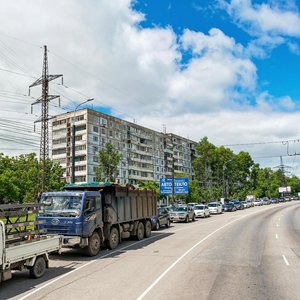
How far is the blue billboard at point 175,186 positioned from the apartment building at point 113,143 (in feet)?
82.8

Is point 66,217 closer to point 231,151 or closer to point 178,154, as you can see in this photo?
point 231,151

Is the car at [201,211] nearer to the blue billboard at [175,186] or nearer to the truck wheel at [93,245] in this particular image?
the blue billboard at [175,186]

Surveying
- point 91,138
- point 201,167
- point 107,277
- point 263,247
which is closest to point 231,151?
point 201,167

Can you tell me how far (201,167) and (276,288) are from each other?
9953 centimetres

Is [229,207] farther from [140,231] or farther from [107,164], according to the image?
[140,231]

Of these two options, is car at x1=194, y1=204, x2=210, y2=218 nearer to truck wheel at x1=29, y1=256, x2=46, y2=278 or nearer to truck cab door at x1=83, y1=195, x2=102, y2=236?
truck cab door at x1=83, y1=195, x2=102, y2=236

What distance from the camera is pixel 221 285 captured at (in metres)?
9.88

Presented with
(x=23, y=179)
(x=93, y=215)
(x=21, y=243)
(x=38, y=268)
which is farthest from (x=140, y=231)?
(x=23, y=179)

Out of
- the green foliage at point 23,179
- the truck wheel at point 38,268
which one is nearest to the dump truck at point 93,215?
the truck wheel at point 38,268

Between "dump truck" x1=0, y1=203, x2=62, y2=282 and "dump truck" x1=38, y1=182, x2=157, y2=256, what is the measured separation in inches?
44.0

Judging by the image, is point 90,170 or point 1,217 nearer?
point 1,217

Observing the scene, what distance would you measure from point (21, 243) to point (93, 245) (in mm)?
5128

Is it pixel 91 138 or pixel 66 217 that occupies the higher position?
pixel 91 138

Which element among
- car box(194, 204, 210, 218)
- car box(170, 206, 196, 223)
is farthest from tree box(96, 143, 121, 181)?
car box(170, 206, 196, 223)
